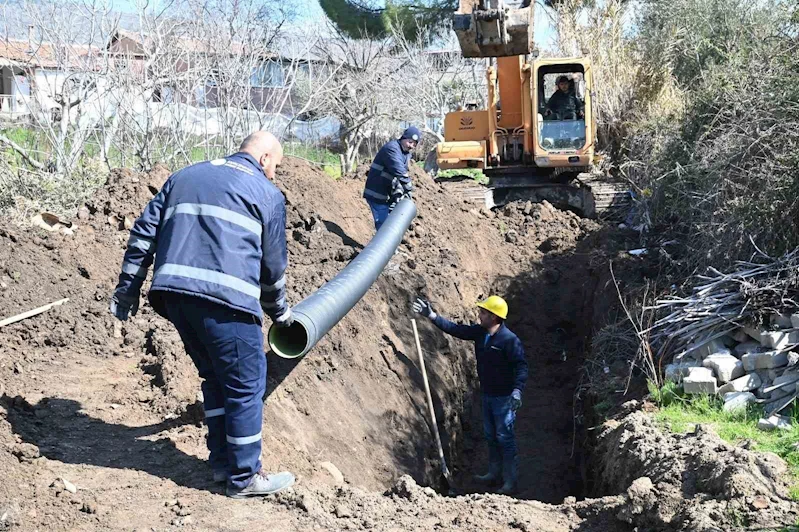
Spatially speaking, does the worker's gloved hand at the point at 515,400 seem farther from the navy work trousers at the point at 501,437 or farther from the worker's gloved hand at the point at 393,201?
the worker's gloved hand at the point at 393,201

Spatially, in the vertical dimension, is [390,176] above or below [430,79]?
below

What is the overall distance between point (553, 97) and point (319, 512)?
1120 centimetres

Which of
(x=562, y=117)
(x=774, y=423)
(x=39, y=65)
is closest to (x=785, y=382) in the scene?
(x=774, y=423)

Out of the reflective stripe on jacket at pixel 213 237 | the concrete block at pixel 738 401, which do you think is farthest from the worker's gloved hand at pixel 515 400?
the reflective stripe on jacket at pixel 213 237

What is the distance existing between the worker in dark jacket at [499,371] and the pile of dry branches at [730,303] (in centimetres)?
122

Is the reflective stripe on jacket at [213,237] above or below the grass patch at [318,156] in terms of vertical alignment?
above

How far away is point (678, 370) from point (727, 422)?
81 cm

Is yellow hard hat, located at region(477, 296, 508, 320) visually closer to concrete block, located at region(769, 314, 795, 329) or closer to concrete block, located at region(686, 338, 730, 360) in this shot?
concrete block, located at region(686, 338, 730, 360)

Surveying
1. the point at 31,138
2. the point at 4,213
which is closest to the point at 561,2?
the point at 31,138

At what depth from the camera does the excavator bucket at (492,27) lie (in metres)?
9.12

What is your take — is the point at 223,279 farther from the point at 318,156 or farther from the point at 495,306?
the point at 318,156

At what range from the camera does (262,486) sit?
14.5 ft

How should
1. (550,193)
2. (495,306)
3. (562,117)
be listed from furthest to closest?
1. (550,193)
2. (562,117)
3. (495,306)

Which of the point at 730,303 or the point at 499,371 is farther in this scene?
the point at 499,371
